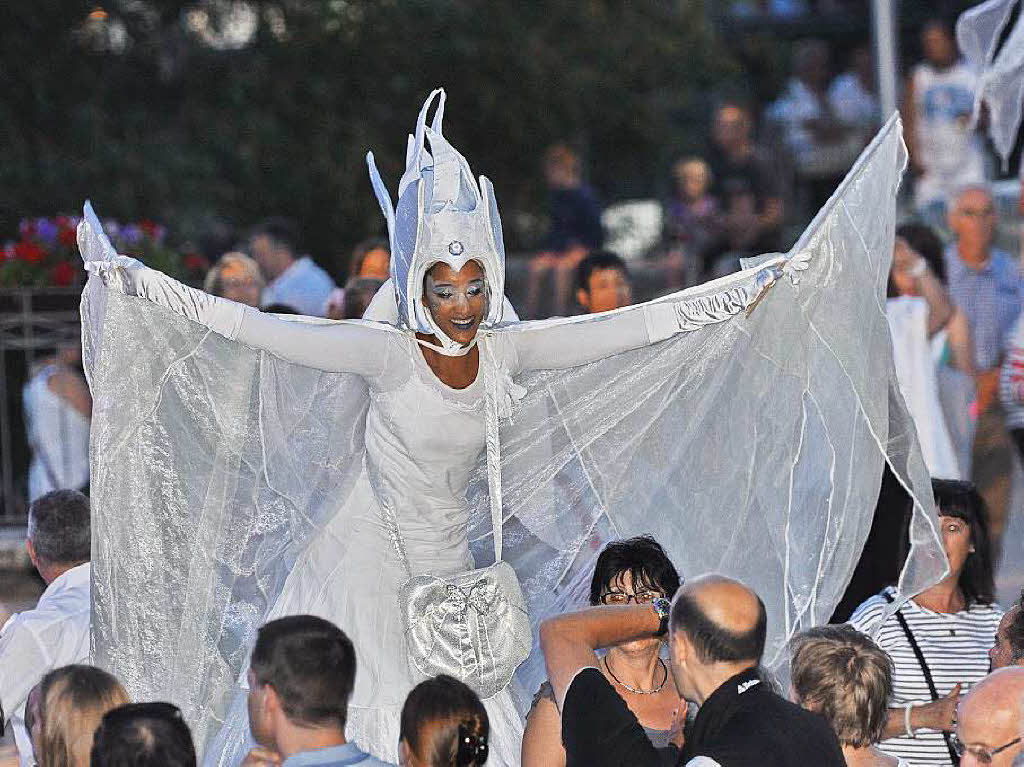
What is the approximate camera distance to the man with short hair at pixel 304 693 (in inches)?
175

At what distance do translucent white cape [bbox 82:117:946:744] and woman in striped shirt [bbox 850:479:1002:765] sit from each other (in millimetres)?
217

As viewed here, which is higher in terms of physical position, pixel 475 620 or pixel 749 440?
pixel 749 440

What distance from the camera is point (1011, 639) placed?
5.55 metres

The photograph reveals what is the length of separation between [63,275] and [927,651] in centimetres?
606

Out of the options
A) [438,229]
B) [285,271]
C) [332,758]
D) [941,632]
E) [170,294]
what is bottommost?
[332,758]

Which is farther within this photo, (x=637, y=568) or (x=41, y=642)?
(x=41, y=642)

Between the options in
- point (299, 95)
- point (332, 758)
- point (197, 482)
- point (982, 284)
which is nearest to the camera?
point (332, 758)

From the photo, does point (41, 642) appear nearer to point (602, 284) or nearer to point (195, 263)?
point (602, 284)

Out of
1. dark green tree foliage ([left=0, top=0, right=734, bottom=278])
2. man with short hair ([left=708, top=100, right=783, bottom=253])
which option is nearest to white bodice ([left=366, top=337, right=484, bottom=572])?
man with short hair ([left=708, top=100, right=783, bottom=253])

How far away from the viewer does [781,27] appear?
19.8 m

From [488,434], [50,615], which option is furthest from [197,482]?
[488,434]

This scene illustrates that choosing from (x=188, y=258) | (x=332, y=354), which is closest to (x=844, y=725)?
(x=332, y=354)

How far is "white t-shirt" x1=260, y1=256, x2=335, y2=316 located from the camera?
1044cm

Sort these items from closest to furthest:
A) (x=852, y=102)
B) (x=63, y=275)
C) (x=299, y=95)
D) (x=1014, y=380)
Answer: (x=1014, y=380) → (x=63, y=275) → (x=299, y=95) → (x=852, y=102)
